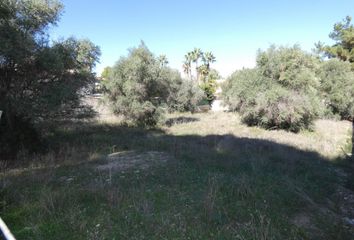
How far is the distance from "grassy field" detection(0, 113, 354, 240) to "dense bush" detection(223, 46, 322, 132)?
24.0ft

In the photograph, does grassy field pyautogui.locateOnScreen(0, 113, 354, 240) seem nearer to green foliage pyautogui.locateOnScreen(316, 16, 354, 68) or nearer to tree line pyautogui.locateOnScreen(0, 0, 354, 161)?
tree line pyautogui.locateOnScreen(0, 0, 354, 161)

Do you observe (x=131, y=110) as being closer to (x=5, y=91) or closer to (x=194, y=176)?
Answer: (x=5, y=91)

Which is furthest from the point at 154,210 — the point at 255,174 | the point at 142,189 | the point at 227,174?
the point at 255,174

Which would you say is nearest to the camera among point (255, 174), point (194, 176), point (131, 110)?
point (194, 176)

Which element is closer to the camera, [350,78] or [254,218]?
[254,218]

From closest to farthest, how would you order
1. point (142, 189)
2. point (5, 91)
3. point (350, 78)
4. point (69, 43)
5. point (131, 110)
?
point (142, 189) < point (5, 91) < point (69, 43) < point (131, 110) < point (350, 78)

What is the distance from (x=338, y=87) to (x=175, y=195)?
82.2ft

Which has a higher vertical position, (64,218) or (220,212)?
(64,218)

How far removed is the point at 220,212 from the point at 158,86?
14031 millimetres

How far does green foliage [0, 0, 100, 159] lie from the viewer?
28.5ft

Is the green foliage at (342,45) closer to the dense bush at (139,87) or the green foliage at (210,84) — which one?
the green foliage at (210,84)

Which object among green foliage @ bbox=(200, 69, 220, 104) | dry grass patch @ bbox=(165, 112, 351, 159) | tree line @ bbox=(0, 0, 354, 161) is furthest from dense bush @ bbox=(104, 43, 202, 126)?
green foliage @ bbox=(200, 69, 220, 104)

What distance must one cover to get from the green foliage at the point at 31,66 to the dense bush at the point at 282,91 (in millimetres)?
11816

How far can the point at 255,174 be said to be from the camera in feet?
24.5
